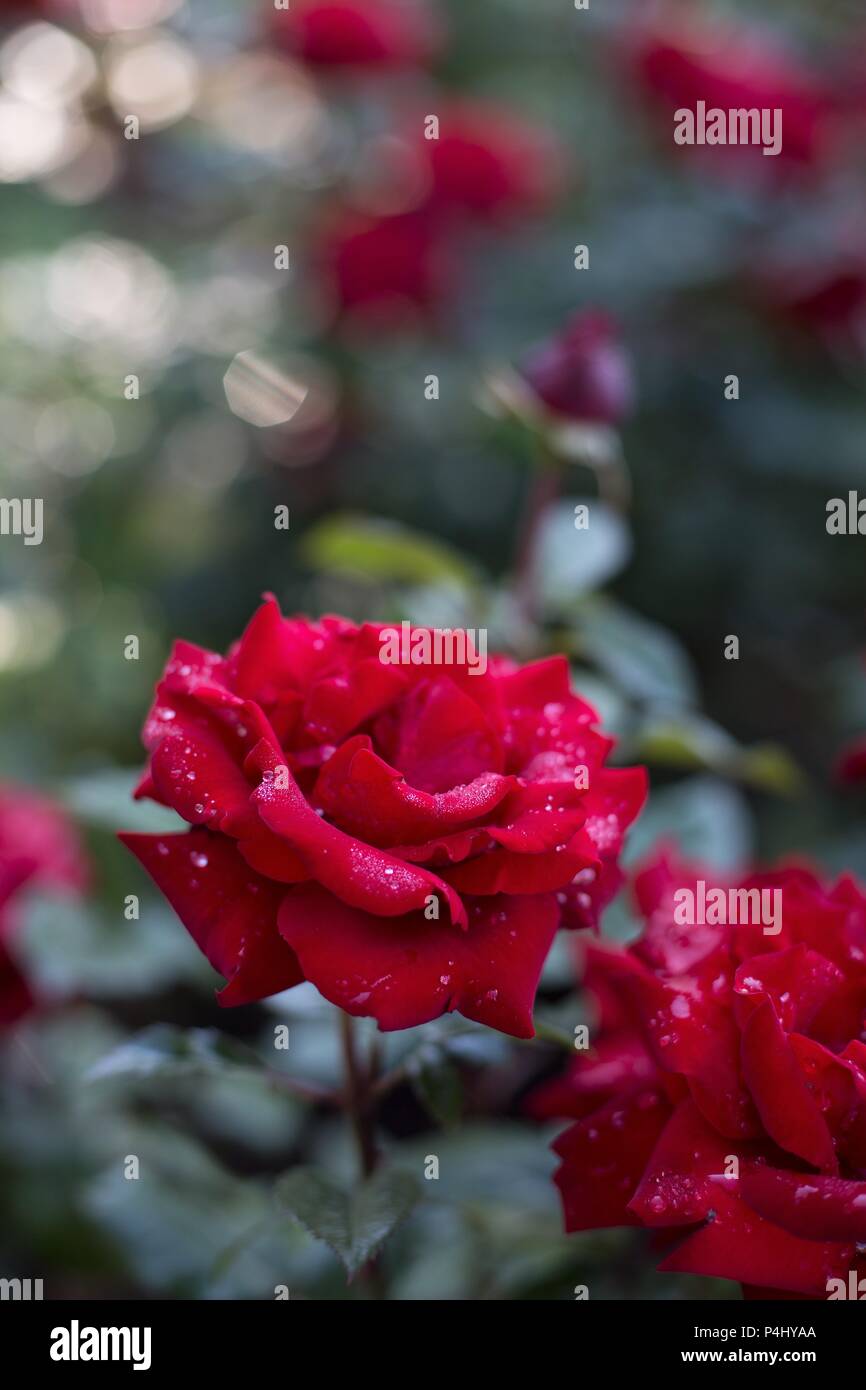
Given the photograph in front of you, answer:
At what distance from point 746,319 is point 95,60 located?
106 centimetres

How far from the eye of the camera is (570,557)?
104 cm

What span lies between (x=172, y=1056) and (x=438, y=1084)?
0.50ft

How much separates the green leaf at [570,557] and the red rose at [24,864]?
18.2 inches

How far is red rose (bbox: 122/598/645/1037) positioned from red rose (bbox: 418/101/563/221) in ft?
4.66

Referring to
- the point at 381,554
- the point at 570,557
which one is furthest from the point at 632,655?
the point at 381,554

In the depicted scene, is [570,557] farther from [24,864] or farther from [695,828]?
[24,864]

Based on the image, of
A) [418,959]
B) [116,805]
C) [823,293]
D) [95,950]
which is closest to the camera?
[418,959]

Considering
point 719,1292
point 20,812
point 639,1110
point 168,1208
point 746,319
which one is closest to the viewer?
point 639,1110

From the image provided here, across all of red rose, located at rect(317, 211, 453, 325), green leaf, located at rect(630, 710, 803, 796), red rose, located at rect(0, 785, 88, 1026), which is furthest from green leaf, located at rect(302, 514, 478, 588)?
red rose, located at rect(317, 211, 453, 325)

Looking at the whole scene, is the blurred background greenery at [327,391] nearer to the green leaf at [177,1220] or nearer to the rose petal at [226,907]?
the green leaf at [177,1220]

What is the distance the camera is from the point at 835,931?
66 centimetres

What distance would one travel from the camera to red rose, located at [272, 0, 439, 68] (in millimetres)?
1938
